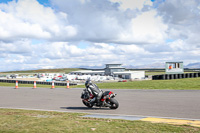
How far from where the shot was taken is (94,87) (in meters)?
13.1

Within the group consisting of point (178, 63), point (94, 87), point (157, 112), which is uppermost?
point (178, 63)

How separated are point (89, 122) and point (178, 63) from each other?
42644mm

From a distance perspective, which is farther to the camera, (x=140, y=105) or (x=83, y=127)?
(x=140, y=105)

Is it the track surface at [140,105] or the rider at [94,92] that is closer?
the track surface at [140,105]

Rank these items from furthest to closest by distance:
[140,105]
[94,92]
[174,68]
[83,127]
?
[174,68]
[140,105]
[94,92]
[83,127]

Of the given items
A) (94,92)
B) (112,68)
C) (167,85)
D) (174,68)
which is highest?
(112,68)

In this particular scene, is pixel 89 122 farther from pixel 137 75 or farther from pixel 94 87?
pixel 137 75

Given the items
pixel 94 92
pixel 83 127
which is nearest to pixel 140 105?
pixel 94 92

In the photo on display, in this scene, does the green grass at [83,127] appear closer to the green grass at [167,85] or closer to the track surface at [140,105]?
the track surface at [140,105]

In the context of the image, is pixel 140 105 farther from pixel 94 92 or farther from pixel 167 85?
pixel 167 85

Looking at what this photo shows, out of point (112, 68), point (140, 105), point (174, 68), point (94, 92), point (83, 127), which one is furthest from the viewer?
point (112, 68)

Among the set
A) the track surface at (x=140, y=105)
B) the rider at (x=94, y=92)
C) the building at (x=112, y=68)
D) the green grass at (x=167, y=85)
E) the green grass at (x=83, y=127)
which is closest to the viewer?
the green grass at (x=83, y=127)

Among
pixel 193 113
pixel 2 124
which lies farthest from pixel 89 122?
pixel 193 113

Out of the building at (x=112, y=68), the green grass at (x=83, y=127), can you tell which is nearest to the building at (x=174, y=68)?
the green grass at (x=83, y=127)
